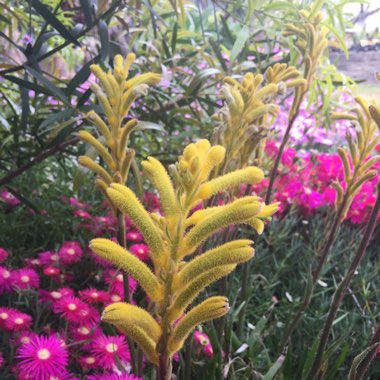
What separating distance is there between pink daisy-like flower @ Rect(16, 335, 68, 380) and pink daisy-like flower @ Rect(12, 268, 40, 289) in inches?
10.3

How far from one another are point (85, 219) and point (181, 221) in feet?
3.31

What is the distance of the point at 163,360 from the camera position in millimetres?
436

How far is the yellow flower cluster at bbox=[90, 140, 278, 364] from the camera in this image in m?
0.41

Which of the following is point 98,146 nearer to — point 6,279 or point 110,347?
point 110,347

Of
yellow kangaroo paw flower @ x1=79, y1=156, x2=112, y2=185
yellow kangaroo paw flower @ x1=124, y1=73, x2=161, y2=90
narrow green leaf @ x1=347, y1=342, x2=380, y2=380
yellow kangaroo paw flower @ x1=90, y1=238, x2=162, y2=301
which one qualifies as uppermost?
yellow kangaroo paw flower @ x1=124, y1=73, x2=161, y2=90

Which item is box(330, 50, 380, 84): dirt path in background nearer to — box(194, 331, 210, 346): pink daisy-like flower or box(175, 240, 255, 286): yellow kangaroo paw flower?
box(194, 331, 210, 346): pink daisy-like flower

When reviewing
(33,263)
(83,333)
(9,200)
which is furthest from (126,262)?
(9,200)

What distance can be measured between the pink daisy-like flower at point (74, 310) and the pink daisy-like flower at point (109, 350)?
7 cm

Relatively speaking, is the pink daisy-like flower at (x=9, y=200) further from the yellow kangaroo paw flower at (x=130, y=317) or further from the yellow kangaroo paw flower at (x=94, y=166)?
the yellow kangaroo paw flower at (x=130, y=317)

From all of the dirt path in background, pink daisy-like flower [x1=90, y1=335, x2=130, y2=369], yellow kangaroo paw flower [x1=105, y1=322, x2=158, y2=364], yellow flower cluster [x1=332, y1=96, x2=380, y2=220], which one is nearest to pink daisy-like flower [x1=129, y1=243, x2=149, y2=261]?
pink daisy-like flower [x1=90, y1=335, x2=130, y2=369]

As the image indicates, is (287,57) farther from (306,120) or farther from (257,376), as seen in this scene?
(306,120)

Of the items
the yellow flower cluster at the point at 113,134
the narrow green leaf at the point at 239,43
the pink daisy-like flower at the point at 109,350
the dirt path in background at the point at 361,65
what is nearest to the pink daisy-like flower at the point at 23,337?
the pink daisy-like flower at the point at 109,350

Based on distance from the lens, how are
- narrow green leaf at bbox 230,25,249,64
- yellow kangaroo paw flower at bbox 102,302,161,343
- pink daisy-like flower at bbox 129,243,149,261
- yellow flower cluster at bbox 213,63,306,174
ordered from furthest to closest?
pink daisy-like flower at bbox 129,243,149,261 < narrow green leaf at bbox 230,25,249,64 < yellow flower cluster at bbox 213,63,306,174 < yellow kangaroo paw flower at bbox 102,302,161,343

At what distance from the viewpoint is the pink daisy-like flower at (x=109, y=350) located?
0.80m
